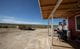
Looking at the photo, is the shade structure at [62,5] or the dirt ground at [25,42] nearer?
the shade structure at [62,5]

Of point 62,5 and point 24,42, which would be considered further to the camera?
point 24,42

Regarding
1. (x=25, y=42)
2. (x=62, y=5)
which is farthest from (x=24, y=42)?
(x=62, y=5)

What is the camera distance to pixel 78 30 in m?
8.91

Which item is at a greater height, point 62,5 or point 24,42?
point 62,5

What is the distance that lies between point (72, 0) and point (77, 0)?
0.89 feet

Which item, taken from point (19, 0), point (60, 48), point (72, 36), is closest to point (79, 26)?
point (72, 36)

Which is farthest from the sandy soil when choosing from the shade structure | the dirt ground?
the shade structure

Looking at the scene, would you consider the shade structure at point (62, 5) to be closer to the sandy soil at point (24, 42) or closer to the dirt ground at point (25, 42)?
the dirt ground at point (25, 42)

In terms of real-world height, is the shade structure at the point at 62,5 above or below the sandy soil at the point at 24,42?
above

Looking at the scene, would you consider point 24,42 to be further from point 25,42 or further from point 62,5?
point 62,5

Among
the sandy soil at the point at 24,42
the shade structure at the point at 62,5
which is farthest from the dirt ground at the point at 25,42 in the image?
the shade structure at the point at 62,5

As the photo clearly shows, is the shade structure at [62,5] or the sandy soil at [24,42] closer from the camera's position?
the shade structure at [62,5]

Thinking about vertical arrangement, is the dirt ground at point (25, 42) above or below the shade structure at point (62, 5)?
below

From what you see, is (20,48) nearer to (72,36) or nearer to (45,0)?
(45,0)
